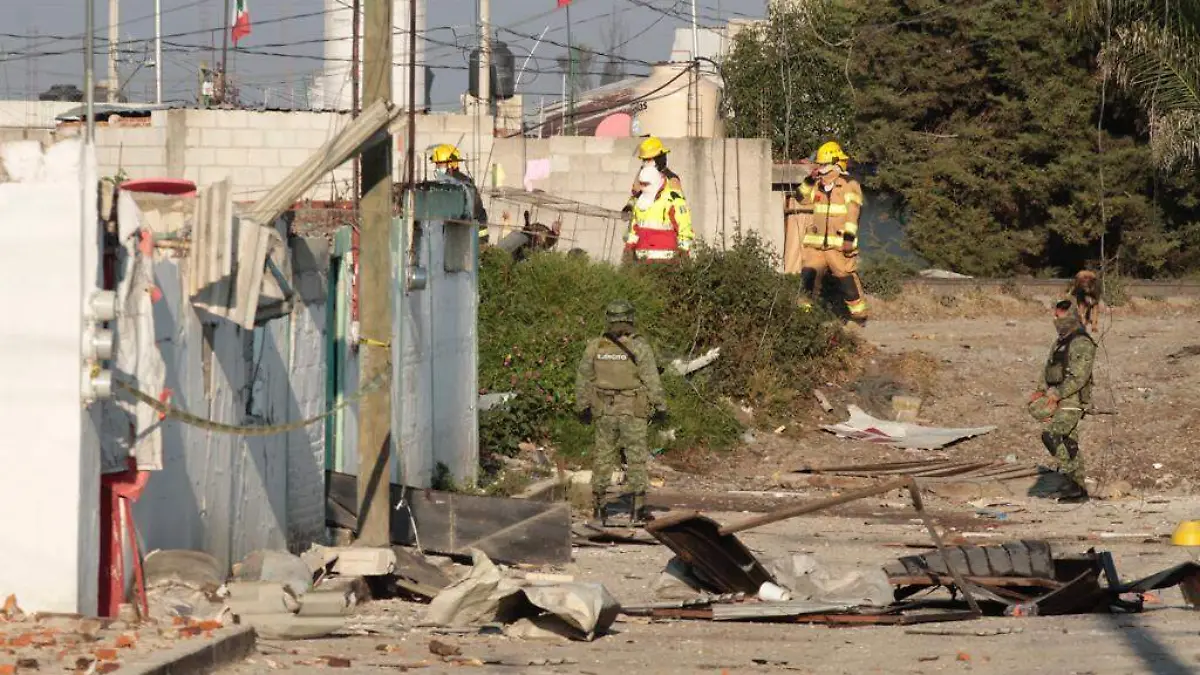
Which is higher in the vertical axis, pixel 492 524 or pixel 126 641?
→ pixel 126 641

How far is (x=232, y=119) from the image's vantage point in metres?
26.7

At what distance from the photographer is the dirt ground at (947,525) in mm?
8336

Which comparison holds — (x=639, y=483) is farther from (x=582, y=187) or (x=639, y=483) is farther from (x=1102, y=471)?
(x=582, y=187)

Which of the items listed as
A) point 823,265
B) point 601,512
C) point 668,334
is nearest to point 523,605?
point 601,512

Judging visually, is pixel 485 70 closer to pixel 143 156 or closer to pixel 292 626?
pixel 143 156

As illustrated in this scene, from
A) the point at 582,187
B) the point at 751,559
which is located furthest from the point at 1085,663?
the point at 582,187

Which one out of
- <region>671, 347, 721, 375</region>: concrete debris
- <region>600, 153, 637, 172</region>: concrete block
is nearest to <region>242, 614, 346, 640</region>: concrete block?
<region>671, 347, 721, 375</region>: concrete debris

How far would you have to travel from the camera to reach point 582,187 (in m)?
25.2

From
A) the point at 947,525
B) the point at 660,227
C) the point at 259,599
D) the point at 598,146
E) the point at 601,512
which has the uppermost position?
the point at 598,146

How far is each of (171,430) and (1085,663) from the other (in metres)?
4.30

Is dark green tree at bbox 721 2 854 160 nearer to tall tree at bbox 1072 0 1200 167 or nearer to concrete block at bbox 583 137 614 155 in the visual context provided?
concrete block at bbox 583 137 614 155

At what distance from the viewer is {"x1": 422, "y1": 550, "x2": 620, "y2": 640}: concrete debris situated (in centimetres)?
882

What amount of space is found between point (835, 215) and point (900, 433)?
301 cm

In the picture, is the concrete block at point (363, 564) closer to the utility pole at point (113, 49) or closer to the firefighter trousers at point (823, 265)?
the firefighter trousers at point (823, 265)
